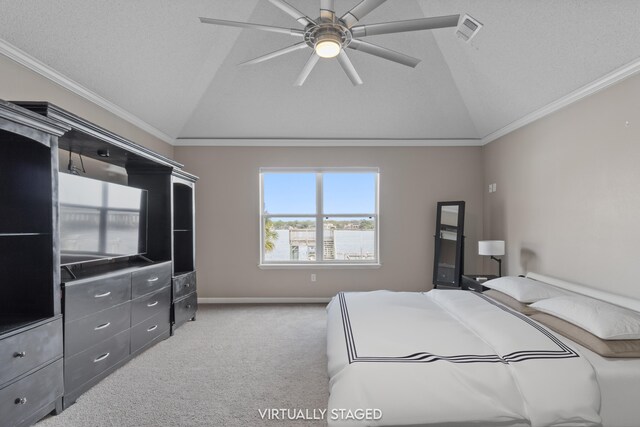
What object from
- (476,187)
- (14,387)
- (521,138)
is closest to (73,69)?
(14,387)

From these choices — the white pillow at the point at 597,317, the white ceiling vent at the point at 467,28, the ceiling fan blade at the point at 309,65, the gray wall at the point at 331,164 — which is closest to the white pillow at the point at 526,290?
the white pillow at the point at 597,317

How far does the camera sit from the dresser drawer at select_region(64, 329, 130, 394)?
2170 mm

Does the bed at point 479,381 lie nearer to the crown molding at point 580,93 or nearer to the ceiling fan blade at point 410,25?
the ceiling fan blade at point 410,25

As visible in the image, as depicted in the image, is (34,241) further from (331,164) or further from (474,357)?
(331,164)

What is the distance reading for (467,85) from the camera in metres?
3.99

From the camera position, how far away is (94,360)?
2.38 meters

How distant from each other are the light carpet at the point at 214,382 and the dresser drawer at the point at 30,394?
0.67 feet

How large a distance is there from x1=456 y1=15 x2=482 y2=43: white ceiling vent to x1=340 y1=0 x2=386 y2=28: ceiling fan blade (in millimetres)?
1492

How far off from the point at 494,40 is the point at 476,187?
2.49 meters

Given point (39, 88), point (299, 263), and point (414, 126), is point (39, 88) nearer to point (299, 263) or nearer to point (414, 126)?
point (299, 263)

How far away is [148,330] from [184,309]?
0.72 meters

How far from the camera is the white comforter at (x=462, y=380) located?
1492mm

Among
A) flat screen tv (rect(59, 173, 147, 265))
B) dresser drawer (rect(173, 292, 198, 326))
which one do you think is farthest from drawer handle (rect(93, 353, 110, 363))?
dresser drawer (rect(173, 292, 198, 326))

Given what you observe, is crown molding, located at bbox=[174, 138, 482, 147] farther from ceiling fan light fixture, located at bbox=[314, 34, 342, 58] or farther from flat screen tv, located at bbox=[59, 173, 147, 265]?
ceiling fan light fixture, located at bbox=[314, 34, 342, 58]
